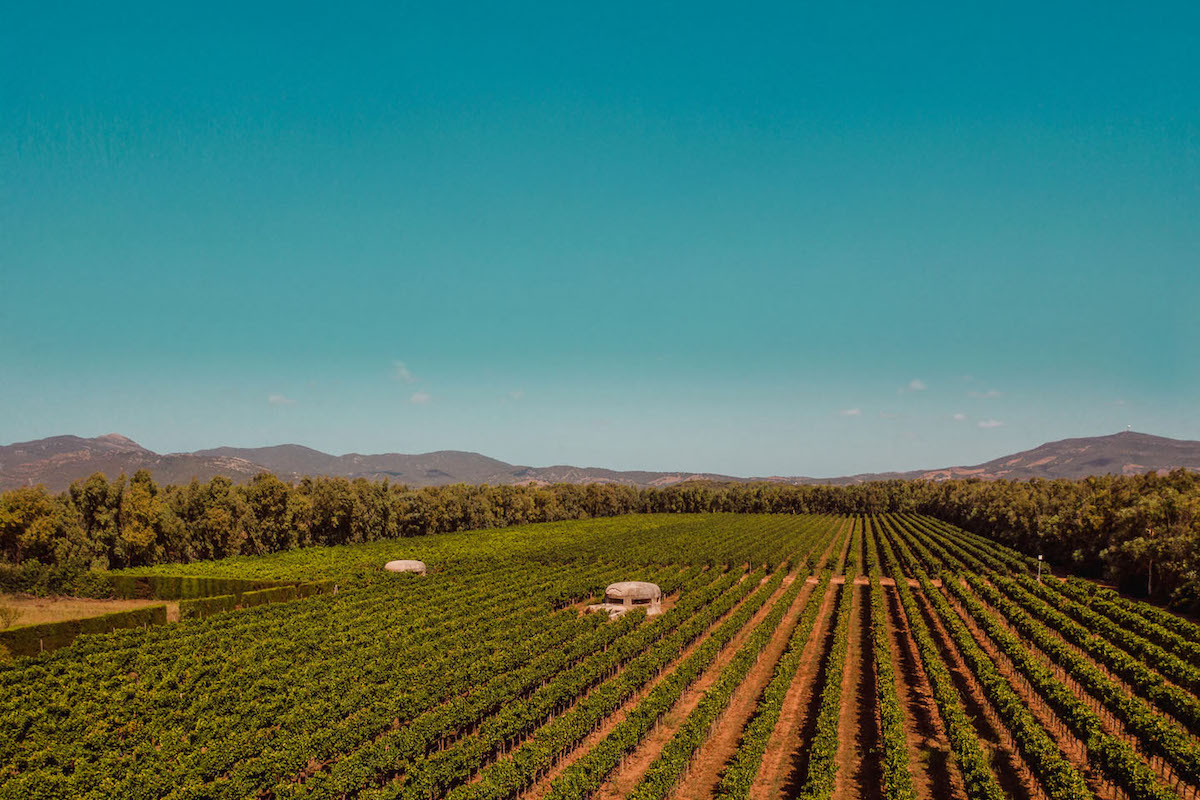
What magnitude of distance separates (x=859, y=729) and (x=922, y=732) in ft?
7.82

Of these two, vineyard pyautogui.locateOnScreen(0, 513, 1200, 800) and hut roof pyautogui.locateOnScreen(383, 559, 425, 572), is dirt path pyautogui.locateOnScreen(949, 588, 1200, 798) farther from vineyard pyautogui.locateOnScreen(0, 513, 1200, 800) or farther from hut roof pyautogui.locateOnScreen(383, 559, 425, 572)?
hut roof pyautogui.locateOnScreen(383, 559, 425, 572)

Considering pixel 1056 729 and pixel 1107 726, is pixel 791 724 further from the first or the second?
pixel 1107 726

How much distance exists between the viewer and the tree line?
188 feet

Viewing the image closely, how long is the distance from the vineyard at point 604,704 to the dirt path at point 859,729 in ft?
0.39

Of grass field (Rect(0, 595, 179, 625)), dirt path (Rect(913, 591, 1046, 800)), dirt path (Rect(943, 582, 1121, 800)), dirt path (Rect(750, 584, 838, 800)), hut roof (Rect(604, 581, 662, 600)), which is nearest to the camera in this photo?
dirt path (Rect(750, 584, 838, 800))

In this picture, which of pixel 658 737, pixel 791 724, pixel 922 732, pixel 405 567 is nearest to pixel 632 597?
pixel 791 724

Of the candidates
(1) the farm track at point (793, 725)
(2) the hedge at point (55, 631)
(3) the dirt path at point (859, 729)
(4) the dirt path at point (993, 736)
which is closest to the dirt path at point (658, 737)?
(1) the farm track at point (793, 725)

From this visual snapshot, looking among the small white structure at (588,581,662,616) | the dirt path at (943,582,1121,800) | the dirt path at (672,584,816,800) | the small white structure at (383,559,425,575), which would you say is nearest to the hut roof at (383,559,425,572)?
the small white structure at (383,559,425,575)

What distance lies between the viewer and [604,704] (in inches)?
966

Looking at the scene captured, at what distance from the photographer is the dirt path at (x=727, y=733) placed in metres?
20.0

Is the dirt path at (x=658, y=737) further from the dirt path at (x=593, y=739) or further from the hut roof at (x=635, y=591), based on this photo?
the hut roof at (x=635, y=591)

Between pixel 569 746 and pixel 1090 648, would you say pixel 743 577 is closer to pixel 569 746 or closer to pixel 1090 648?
pixel 1090 648

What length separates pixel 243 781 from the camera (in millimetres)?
18359

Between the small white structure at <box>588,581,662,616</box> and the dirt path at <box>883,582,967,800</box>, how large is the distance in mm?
15785
